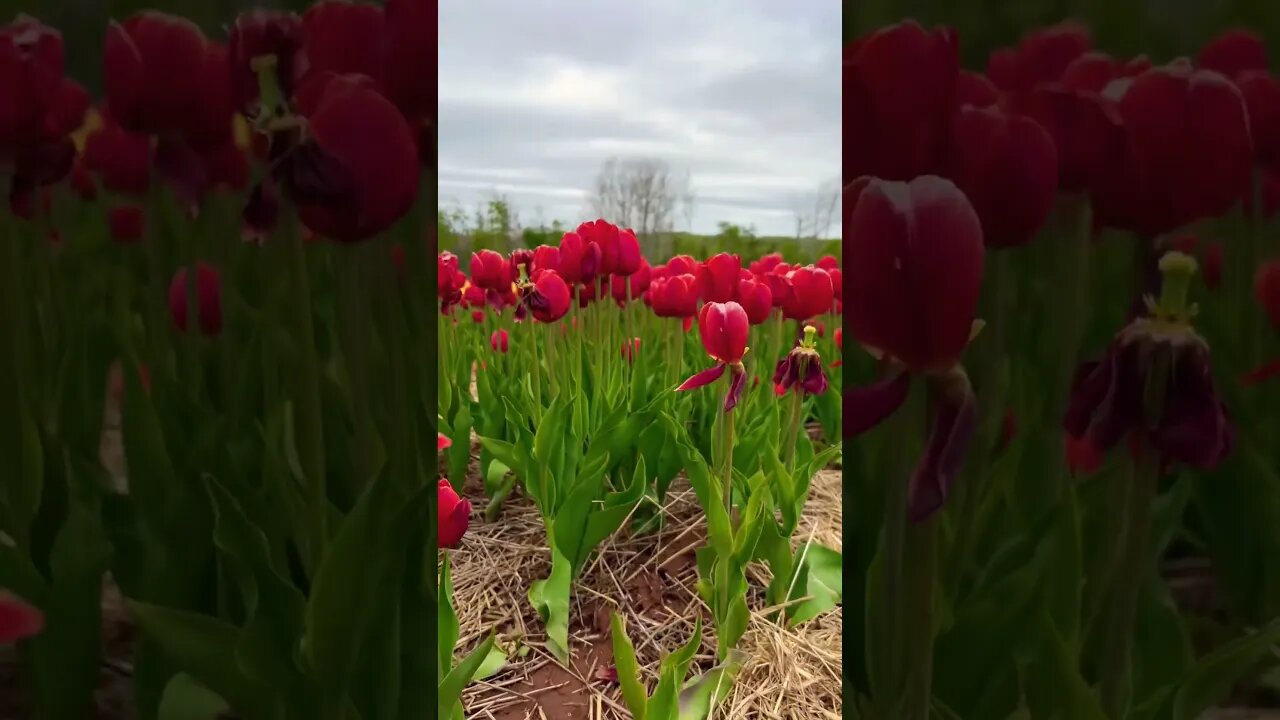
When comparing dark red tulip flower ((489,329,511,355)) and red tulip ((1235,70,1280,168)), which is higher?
red tulip ((1235,70,1280,168))

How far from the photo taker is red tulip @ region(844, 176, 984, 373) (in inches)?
16.0

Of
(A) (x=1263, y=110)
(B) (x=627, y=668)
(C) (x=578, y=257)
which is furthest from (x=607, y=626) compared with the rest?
(A) (x=1263, y=110)

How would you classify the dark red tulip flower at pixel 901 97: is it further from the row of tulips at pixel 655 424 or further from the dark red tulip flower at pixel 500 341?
the dark red tulip flower at pixel 500 341

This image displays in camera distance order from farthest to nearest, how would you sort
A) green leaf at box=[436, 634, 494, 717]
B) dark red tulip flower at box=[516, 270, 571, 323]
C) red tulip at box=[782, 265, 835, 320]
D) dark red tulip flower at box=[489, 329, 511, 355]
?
dark red tulip flower at box=[489, 329, 511, 355] → dark red tulip flower at box=[516, 270, 571, 323] → red tulip at box=[782, 265, 835, 320] → green leaf at box=[436, 634, 494, 717]

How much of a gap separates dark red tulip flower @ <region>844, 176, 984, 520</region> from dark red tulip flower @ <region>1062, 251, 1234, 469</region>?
10 cm
